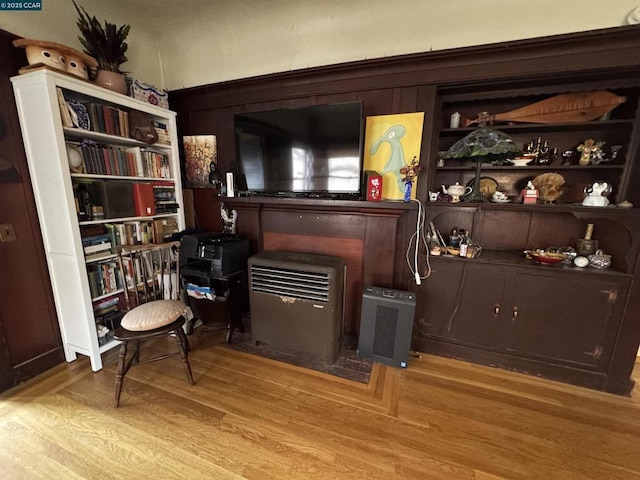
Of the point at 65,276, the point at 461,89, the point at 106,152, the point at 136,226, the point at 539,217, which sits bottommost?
the point at 65,276

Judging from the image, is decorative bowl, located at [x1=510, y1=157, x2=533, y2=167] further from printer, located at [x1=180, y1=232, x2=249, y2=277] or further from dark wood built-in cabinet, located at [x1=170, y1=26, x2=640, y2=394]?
printer, located at [x1=180, y1=232, x2=249, y2=277]

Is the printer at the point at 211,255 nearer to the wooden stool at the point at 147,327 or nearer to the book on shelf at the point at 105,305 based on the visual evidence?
the wooden stool at the point at 147,327

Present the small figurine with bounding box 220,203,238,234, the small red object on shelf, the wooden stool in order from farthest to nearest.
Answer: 1. the small figurine with bounding box 220,203,238,234
2. the small red object on shelf
3. the wooden stool

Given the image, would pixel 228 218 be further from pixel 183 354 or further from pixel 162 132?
pixel 183 354

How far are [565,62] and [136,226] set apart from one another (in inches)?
124

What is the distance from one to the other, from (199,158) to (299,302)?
5.73 feet

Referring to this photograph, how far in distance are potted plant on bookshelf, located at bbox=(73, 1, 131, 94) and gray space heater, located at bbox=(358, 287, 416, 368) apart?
7.68 ft

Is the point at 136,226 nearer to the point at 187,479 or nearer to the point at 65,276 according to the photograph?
the point at 65,276

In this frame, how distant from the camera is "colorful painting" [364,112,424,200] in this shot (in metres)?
1.78

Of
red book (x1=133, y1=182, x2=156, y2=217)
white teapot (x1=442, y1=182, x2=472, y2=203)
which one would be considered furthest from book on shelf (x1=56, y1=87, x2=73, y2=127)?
white teapot (x1=442, y1=182, x2=472, y2=203)

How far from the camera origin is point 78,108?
1.59 metres

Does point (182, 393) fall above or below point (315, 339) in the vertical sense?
below

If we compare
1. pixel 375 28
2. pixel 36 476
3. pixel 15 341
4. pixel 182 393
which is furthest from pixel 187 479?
pixel 375 28

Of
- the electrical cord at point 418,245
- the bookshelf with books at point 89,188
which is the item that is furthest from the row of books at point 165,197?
the electrical cord at point 418,245
